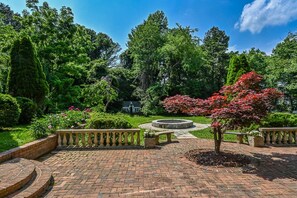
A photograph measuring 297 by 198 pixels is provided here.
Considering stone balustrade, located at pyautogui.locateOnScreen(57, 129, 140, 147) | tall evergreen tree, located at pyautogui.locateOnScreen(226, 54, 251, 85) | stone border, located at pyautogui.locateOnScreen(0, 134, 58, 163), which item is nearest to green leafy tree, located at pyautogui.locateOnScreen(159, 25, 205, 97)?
tall evergreen tree, located at pyautogui.locateOnScreen(226, 54, 251, 85)

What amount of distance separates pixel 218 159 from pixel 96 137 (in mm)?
3775

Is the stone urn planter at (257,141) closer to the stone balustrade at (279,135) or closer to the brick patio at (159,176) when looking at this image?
the stone balustrade at (279,135)

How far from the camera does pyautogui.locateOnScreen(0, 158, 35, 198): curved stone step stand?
122 inches

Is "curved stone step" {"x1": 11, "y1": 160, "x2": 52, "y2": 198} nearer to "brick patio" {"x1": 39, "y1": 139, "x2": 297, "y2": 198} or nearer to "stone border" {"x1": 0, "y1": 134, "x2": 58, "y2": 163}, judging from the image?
"brick patio" {"x1": 39, "y1": 139, "x2": 297, "y2": 198}

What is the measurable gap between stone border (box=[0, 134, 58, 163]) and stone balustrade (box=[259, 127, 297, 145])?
6.82 meters

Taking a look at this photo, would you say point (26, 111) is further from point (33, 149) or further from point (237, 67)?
point (237, 67)

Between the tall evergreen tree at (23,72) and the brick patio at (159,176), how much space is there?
17.1 feet

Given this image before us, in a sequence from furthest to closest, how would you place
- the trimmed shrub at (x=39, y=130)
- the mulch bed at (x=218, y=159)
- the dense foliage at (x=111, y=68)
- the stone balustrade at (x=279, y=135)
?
the dense foliage at (x=111, y=68) → the stone balustrade at (x=279, y=135) → the trimmed shrub at (x=39, y=130) → the mulch bed at (x=218, y=159)

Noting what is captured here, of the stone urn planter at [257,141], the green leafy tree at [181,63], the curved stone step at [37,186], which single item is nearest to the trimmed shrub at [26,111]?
the curved stone step at [37,186]

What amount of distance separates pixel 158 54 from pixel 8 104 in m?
16.9

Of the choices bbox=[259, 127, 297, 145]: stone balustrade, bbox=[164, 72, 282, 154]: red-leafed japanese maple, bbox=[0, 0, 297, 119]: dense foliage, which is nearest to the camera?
bbox=[164, 72, 282, 154]: red-leafed japanese maple

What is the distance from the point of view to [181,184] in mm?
3701

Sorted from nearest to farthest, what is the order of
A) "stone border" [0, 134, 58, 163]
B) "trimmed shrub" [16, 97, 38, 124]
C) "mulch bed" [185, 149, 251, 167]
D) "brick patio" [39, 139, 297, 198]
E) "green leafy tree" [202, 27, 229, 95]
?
1. "brick patio" [39, 139, 297, 198]
2. "stone border" [0, 134, 58, 163]
3. "mulch bed" [185, 149, 251, 167]
4. "trimmed shrub" [16, 97, 38, 124]
5. "green leafy tree" [202, 27, 229, 95]

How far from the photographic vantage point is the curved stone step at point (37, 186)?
3137 millimetres
